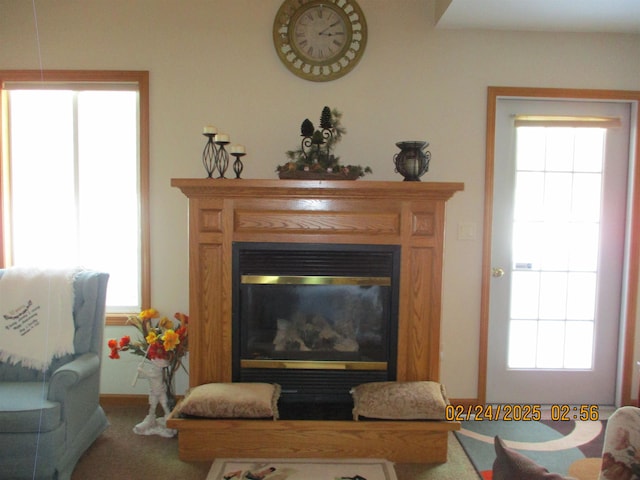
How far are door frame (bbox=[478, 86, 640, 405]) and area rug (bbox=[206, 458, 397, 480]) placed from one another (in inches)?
41.3

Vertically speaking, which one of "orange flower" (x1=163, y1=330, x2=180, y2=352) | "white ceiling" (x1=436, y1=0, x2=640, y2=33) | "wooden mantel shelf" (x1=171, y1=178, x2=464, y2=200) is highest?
"white ceiling" (x1=436, y1=0, x2=640, y2=33)

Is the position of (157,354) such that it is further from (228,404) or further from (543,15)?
(543,15)

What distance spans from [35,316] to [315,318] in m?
1.50

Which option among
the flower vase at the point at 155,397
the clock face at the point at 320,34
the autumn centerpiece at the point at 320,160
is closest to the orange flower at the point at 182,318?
the flower vase at the point at 155,397

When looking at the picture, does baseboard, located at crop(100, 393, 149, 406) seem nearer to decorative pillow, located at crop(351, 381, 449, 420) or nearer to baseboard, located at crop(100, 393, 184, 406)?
baseboard, located at crop(100, 393, 184, 406)

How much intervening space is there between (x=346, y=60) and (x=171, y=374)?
2179 mm

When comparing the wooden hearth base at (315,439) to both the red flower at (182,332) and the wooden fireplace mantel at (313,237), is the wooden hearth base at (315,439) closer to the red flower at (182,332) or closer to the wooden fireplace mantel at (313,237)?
the wooden fireplace mantel at (313,237)

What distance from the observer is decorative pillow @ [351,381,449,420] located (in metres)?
2.24

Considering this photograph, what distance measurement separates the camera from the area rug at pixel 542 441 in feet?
7.66

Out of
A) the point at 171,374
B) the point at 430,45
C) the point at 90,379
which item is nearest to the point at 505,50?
the point at 430,45

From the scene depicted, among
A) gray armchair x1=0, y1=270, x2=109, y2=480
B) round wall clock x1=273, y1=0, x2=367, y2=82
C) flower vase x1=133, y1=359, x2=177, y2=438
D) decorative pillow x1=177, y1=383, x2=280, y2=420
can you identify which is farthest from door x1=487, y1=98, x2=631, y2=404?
gray armchair x1=0, y1=270, x2=109, y2=480
